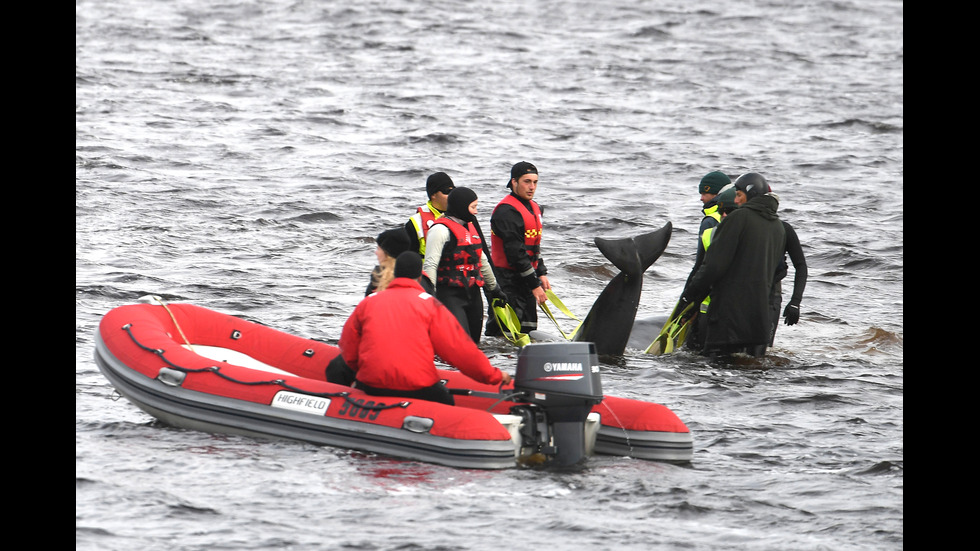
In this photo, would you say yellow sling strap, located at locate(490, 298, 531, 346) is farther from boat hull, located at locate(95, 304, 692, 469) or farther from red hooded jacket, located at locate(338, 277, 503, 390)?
red hooded jacket, located at locate(338, 277, 503, 390)

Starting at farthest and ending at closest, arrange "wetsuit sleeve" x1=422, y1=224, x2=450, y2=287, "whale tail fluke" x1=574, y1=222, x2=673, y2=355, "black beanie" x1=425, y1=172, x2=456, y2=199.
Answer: "whale tail fluke" x1=574, y1=222, x2=673, y2=355, "black beanie" x1=425, y1=172, x2=456, y2=199, "wetsuit sleeve" x1=422, y1=224, x2=450, y2=287

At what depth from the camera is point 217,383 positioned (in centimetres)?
657

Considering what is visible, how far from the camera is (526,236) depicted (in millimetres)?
8891

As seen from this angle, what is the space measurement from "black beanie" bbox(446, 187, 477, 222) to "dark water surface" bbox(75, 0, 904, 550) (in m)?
1.44

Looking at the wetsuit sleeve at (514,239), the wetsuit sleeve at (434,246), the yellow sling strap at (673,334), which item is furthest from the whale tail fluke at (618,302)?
the wetsuit sleeve at (434,246)

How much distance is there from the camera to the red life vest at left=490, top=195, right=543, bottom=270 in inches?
348

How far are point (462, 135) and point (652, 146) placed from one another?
3305 millimetres

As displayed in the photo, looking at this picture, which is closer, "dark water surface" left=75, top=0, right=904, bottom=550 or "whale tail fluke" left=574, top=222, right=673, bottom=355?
"dark water surface" left=75, top=0, right=904, bottom=550

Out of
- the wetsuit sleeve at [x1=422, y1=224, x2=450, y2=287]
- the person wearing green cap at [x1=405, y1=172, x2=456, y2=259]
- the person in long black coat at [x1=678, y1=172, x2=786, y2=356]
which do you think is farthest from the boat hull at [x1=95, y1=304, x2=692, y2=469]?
the person in long black coat at [x1=678, y1=172, x2=786, y2=356]

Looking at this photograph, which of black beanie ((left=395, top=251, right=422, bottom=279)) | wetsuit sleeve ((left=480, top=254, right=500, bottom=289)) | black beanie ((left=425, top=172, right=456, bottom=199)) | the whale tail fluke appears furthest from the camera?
the whale tail fluke

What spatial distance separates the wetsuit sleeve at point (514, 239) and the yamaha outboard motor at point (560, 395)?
2.63 metres

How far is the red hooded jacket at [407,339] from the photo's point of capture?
6207 mm

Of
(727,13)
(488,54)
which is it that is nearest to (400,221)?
(488,54)
